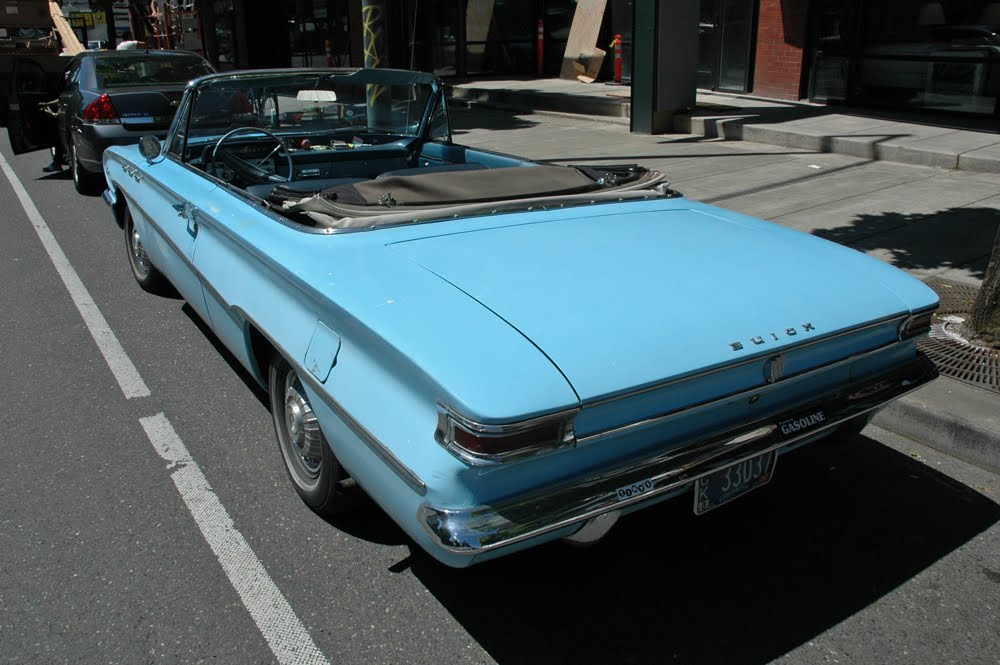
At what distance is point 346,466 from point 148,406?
82.8 inches

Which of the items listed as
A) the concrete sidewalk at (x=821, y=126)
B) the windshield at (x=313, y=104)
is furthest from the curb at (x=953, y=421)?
the concrete sidewalk at (x=821, y=126)

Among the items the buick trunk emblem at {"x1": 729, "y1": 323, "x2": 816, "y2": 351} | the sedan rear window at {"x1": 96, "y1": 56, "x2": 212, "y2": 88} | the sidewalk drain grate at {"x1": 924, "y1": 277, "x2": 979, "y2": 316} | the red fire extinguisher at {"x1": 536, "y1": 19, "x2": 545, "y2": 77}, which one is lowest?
the sidewalk drain grate at {"x1": 924, "y1": 277, "x2": 979, "y2": 316}

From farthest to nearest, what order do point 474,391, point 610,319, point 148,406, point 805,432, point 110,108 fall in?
point 110,108
point 148,406
point 805,432
point 610,319
point 474,391

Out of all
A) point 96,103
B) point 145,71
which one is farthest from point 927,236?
point 145,71

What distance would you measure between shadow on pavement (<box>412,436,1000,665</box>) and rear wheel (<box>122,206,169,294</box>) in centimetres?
383

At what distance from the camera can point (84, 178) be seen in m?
9.80

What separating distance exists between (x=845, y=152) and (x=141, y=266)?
781 centimetres

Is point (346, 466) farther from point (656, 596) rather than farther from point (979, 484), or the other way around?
point (979, 484)

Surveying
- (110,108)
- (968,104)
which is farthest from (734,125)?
(110,108)

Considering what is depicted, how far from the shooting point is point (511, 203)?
3543mm

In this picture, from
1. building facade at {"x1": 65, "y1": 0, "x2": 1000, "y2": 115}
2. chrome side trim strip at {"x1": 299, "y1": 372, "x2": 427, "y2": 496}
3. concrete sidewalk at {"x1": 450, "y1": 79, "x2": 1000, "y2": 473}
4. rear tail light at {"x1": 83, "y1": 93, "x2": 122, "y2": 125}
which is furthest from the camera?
building facade at {"x1": 65, "y1": 0, "x2": 1000, "y2": 115}

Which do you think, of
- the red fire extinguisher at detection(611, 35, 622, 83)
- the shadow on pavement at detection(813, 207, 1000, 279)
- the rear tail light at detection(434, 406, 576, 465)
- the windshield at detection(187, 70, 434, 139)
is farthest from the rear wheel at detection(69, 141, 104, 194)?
the red fire extinguisher at detection(611, 35, 622, 83)

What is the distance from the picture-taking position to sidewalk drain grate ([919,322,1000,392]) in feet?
13.9

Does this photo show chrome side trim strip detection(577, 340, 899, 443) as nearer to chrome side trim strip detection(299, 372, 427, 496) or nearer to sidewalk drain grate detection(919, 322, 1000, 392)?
chrome side trim strip detection(299, 372, 427, 496)
